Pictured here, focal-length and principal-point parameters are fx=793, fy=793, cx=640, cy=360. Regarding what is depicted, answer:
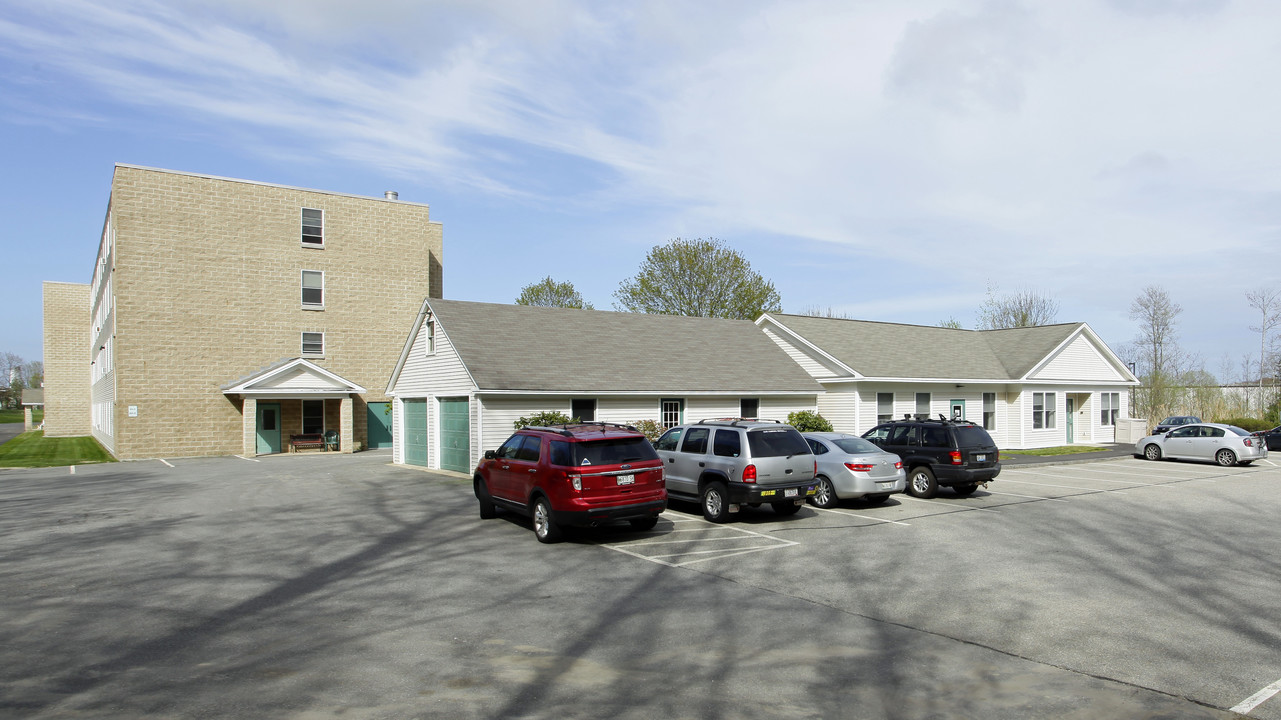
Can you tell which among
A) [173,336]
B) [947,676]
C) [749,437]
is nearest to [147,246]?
[173,336]

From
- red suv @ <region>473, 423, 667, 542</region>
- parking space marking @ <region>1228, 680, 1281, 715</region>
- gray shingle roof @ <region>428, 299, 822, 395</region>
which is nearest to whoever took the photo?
parking space marking @ <region>1228, 680, 1281, 715</region>

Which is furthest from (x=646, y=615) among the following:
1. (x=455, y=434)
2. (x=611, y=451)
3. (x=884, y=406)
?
(x=884, y=406)

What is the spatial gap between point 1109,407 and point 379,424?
35889mm

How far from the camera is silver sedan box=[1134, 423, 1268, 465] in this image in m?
27.0

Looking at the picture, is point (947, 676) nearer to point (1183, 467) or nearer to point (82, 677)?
point (82, 677)

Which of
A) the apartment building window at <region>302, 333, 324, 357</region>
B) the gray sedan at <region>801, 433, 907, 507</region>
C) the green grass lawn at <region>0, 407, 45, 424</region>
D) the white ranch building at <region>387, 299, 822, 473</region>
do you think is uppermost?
the apartment building window at <region>302, 333, 324, 357</region>

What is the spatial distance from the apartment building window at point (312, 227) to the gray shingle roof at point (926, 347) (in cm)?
2183

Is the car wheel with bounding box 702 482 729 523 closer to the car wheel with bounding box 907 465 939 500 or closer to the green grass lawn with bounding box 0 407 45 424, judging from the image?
the car wheel with bounding box 907 465 939 500

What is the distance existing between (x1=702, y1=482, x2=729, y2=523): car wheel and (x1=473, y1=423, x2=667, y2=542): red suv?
1.57 metres

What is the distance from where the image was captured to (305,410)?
121 feet

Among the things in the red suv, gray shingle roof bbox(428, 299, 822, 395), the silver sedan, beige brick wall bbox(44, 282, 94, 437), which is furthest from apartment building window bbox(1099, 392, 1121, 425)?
beige brick wall bbox(44, 282, 94, 437)

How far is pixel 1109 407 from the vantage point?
3903 cm

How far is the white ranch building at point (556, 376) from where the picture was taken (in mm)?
23000

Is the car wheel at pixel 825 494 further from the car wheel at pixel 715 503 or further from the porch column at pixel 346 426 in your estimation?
the porch column at pixel 346 426
